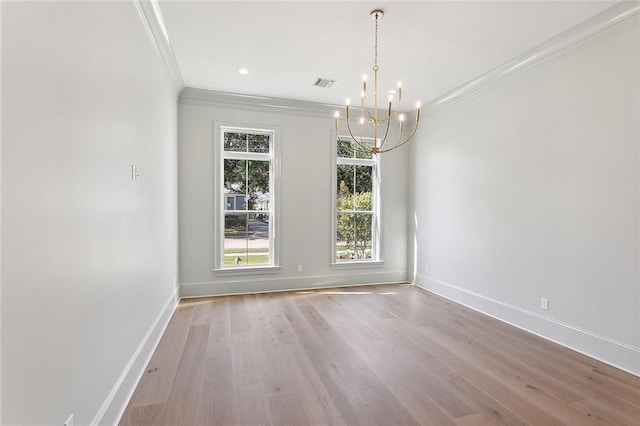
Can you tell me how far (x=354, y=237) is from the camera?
5.40 metres

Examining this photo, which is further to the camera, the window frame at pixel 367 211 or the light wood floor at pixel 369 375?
the window frame at pixel 367 211

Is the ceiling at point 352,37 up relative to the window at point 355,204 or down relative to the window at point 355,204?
up

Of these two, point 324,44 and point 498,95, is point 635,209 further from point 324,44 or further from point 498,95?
point 324,44

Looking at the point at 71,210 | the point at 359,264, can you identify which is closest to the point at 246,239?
the point at 359,264

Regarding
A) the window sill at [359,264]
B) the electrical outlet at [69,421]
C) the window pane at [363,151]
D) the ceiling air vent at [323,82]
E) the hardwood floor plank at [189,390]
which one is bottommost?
the hardwood floor plank at [189,390]

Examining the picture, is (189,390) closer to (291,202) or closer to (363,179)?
(291,202)

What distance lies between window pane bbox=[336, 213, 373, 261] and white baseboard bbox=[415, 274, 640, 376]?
150 cm

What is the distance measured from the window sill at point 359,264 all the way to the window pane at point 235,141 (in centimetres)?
230

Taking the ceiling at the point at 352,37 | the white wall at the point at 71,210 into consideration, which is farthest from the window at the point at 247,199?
the white wall at the point at 71,210

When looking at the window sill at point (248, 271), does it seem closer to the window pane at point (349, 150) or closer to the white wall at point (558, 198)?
the window pane at point (349, 150)

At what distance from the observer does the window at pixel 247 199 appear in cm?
479

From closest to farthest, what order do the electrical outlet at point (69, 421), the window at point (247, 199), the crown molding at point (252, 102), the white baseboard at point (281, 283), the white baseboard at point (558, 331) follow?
the electrical outlet at point (69, 421) → the white baseboard at point (558, 331) → the crown molding at point (252, 102) → the white baseboard at point (281, 283) → the window at point (247, 199)

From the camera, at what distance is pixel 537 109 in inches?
130

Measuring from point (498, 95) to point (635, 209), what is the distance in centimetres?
187
